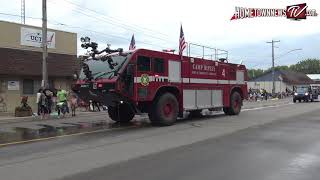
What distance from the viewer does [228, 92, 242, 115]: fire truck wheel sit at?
2433cm

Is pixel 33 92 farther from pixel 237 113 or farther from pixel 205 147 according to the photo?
pixel 205 147

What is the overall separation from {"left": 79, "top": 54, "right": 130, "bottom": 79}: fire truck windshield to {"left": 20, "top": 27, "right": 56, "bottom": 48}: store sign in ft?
50.6

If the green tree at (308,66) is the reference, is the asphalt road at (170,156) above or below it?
below

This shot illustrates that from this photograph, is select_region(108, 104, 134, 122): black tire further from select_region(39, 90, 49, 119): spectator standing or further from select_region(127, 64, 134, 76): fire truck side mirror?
select_region(39, 90, 49, 119): spectator standing

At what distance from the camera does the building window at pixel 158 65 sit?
18359 millimetres

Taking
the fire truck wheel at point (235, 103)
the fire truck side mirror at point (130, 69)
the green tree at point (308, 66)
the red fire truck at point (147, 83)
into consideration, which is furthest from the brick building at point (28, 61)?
the green tree at point (308, 66)

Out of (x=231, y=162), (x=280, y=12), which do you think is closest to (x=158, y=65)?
(x=231, y=162)

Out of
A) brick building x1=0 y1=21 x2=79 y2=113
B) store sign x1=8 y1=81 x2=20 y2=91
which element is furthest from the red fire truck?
store sign x1=8 y1=81 x2=20 y2=91

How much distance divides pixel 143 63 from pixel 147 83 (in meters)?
0.73

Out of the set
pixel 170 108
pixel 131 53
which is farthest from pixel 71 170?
pixel 170 108

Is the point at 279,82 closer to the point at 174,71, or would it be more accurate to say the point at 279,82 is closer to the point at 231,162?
the point at 174,71

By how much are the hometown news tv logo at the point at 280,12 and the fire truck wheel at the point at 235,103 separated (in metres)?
6.71

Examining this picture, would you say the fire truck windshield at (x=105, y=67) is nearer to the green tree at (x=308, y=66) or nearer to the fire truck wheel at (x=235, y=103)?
the fire truck wheel at (x=235, y=103)

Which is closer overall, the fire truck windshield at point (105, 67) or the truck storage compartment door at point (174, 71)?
the fire truck windshield at point (105, 67)
